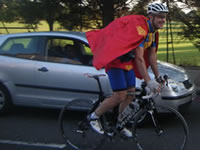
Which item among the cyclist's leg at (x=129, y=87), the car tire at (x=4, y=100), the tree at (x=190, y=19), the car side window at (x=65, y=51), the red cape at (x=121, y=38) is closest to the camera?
the red cape at (x=121, y=38)

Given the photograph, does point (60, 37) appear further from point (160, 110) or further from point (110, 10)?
point (110, 10)

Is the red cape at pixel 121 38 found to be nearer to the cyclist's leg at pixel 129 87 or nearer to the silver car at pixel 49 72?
the cyclist's leg at pixel 129 87

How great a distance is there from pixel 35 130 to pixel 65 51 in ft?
4.58

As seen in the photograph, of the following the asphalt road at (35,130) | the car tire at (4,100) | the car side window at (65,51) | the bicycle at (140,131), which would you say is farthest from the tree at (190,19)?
the bicycle at (140,131)

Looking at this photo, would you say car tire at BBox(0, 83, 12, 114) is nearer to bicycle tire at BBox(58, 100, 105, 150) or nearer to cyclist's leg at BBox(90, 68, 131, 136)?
bicycle tire at BBox(58, 100, 105, 150)

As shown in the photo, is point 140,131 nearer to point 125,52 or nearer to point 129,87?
point 129,87

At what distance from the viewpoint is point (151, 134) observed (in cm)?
408

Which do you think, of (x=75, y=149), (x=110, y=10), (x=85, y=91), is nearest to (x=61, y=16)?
(x=110, y=10)

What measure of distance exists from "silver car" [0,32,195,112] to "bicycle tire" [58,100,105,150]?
99 cm

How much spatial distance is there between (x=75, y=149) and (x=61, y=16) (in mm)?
7113

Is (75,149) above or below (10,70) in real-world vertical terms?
below

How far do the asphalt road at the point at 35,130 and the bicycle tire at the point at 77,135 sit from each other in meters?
0.21

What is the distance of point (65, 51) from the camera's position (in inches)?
235

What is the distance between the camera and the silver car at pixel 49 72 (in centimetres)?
561
